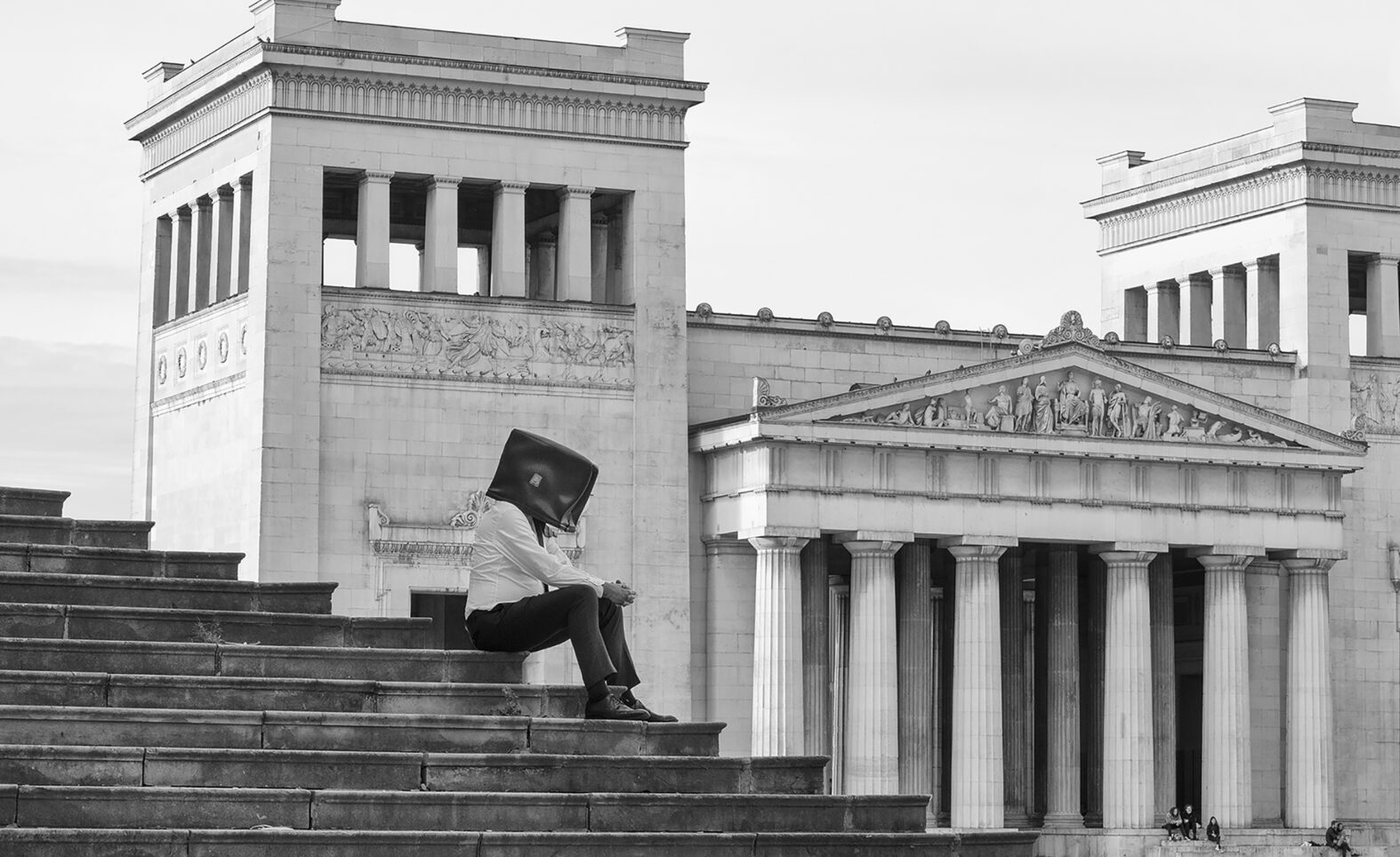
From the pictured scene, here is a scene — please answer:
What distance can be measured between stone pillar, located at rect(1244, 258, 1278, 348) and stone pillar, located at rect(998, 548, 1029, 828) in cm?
1054

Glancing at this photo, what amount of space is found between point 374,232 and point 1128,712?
72.9 ft

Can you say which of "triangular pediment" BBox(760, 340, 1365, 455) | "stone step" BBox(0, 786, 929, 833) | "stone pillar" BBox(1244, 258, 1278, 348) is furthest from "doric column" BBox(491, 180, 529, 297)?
"stone step" BBox(0, 786, 929, 833)

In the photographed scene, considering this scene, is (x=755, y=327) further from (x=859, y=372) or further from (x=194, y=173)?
(x=194, y=173)

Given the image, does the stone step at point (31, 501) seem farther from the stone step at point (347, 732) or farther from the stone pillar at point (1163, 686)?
the stone pillar at point (1163, 686)

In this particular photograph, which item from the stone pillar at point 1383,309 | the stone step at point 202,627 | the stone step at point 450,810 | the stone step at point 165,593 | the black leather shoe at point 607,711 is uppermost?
the stone pillar at point 1383,309

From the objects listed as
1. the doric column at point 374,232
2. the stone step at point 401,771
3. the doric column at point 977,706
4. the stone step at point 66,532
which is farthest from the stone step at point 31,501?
the doric column at point 977,706

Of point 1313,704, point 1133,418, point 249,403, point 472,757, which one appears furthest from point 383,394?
point 472,757

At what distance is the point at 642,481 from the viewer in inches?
2544

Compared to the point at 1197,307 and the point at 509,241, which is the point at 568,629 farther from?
the point at 1197,307

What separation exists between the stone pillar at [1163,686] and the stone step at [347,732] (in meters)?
41.9

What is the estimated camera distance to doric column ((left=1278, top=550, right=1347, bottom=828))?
68.4m

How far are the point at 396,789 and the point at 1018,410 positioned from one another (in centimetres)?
4063

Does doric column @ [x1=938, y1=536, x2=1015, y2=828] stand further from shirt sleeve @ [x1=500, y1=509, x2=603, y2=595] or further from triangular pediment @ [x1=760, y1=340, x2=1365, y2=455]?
shirt sleeve @ [x1=500, y1=509, x2=603, y2=595]

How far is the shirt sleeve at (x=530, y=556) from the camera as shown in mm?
28828
